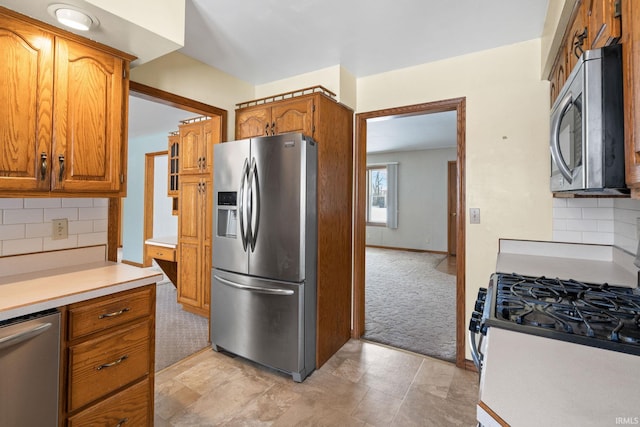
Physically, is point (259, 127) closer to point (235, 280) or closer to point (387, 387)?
point (235, 280)

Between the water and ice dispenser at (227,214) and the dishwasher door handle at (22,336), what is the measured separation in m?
1.32

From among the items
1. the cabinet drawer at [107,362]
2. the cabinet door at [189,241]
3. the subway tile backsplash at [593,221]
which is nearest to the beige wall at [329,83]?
the cabinet door at [189,241]

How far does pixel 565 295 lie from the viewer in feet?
3.99

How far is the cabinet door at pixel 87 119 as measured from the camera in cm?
151

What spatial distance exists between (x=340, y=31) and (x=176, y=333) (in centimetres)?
299

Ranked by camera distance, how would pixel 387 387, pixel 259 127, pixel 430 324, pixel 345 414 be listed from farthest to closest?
1. pixel 430 324
2. pixel 259 127
3. pixel 387 387
4. pixel 345 414

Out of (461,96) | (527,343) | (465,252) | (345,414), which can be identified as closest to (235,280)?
(345,414)

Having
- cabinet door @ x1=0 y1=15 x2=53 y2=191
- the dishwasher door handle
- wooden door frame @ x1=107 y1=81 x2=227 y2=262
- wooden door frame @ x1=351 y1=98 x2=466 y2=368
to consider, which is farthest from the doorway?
wooden door frame @ x1=351 y1=98 x2=466 y2=368

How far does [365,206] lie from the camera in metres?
2.87

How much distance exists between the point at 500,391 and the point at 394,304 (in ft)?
11.1

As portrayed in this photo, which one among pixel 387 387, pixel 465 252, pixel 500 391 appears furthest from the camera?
pixel 465 252

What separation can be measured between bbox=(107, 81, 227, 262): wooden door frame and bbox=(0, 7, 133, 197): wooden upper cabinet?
1.11 feet

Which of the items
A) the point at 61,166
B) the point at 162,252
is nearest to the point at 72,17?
the point at 61,166

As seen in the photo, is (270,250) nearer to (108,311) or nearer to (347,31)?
(108,311)
